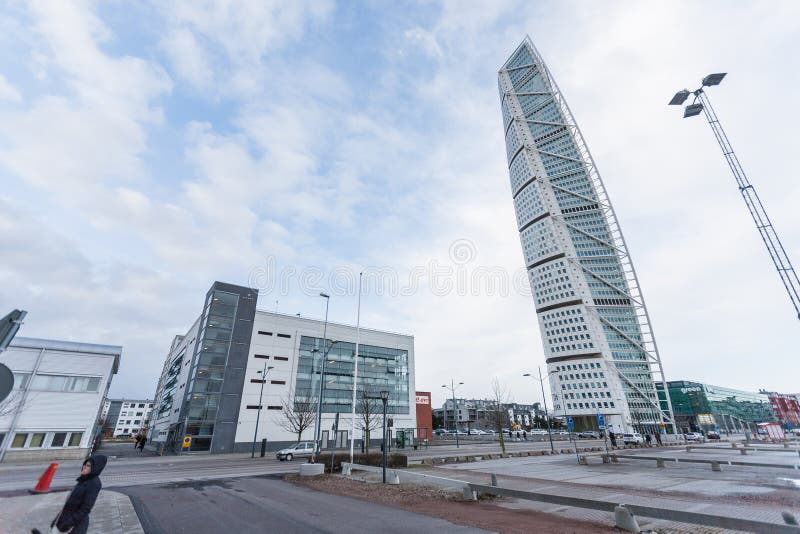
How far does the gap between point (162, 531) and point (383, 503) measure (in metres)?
6.76

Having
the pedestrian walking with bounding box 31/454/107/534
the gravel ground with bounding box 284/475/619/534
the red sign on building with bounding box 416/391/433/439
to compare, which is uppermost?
the red sign on building with bounding box 416/391/433/439

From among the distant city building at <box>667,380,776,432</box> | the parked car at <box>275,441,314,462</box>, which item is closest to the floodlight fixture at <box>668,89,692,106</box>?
the parked car at <box>275,441,314,462</box>

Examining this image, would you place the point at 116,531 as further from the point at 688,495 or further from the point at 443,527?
the point at 688,495

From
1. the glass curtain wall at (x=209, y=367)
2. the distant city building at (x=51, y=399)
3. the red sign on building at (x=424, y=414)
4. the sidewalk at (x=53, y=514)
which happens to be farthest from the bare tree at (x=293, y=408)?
the sidewalk at (x=53, y=514)

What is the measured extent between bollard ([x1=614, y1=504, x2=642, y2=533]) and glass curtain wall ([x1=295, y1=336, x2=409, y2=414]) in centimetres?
4662

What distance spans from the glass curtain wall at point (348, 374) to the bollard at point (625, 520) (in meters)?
46.6

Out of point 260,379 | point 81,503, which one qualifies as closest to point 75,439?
point 260,379

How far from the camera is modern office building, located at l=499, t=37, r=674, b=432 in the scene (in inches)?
4422

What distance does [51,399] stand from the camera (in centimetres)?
3459

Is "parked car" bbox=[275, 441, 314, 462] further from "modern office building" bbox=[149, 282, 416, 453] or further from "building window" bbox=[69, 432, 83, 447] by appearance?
"building window" bbox=[69, 432, 83, 447]

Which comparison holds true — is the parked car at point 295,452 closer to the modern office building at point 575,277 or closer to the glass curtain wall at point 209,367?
the glass curtain wall at point 209,367

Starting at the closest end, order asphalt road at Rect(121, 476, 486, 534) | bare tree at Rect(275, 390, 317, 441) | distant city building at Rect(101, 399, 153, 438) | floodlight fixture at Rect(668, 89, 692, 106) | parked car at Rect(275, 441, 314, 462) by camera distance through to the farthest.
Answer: asphalt road at Rect(121, 476, 486, 534) → floodlight fixture at Rect(668, 89, 692, 106) → parked car at Rect(275, 441, 314, 462) → bare tree at Rect(275, 390, 317, 441) → distant city building at Rect(101, 399, 153, 438)

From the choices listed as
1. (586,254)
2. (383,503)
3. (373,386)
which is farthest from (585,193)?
(383,503)

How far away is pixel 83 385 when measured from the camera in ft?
121
